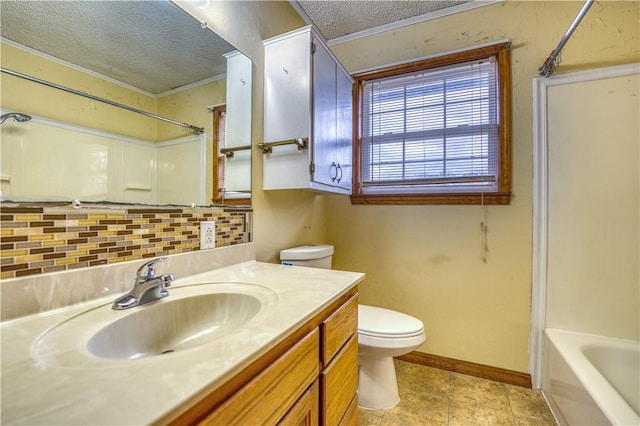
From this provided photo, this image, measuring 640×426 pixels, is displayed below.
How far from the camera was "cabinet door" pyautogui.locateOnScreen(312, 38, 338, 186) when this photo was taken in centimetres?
139

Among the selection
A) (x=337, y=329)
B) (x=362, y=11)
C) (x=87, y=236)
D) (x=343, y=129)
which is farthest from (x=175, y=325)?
(x=362, y=11)

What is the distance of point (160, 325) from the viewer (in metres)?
0.78

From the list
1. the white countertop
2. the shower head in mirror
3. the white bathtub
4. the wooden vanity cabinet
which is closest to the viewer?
the white countertop

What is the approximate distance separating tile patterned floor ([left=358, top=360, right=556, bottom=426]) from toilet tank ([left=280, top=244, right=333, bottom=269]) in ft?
2.73

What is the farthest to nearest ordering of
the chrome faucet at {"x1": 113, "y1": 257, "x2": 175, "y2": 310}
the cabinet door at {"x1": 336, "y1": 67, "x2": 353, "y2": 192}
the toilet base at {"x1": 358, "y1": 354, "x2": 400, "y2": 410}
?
the cabinet door at {"x1": 336, "y1": 67, "x2": 353, "y2": 192} → the toilet base at {"x1": 358, "y1": 354, "x2": 400, "y2": 410} → the chrome faucet at {"x1": 113, "y1": 257, "x2": 175, "y2": 310}

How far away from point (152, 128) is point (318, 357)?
36.6 inches

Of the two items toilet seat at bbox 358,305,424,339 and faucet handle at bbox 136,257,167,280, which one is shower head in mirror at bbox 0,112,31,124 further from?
toilet seat at bbox 358,305,424,339

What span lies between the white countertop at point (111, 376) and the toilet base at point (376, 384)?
1.03 metres

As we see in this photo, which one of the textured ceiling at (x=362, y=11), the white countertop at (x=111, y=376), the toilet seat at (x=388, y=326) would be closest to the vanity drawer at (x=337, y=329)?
the white countertop at (x=111, y=376)

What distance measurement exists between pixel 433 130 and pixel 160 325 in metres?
1.87

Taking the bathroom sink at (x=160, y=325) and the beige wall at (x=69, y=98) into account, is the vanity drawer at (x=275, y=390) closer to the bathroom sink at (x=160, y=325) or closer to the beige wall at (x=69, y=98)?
the bathroom sink at (x=160, y=325)

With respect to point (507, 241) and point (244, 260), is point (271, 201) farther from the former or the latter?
point (507, 241)

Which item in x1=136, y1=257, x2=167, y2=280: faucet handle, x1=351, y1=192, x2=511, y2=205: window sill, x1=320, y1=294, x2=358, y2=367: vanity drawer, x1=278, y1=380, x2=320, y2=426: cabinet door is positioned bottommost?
x1=278, y1=380, x2=320, y2=426: cabinet door

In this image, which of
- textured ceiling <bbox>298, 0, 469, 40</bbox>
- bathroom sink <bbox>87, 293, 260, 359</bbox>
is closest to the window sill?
textured ceiling <bbox>298, 0, 469, 40</bbox>
